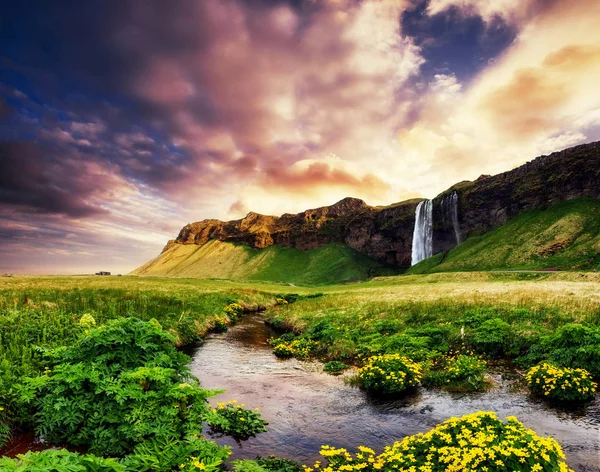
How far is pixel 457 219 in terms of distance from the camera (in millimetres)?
133625

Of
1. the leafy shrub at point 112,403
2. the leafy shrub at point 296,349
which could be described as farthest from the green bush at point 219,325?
the leafy shrub at point 112,403

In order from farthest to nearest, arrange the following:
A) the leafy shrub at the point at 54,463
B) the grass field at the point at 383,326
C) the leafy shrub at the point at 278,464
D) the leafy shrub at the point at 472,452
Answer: the grass field at the point at 383,326, the leafy shrub at the point at 278,464, the leafy shrub at the point at 472,452, the leafy shrub at the point at 54,463

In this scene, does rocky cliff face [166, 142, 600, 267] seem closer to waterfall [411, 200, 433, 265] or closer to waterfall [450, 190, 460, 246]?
waterfall [450, 190, 460, 246]

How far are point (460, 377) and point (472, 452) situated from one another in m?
8.44

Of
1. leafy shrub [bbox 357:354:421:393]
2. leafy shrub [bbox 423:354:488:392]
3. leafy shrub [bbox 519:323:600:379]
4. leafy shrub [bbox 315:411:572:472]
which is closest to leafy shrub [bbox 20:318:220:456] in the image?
leafy shrub [bbox 315:411:572:472]

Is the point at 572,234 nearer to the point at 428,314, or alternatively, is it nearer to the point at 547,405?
the point at 428,314

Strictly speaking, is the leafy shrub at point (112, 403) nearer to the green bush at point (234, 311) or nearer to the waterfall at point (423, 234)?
the green bush at point (234, 311)

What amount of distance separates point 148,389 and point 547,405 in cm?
1262

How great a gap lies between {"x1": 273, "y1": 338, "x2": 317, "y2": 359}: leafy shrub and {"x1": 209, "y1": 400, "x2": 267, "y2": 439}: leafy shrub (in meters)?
8.99

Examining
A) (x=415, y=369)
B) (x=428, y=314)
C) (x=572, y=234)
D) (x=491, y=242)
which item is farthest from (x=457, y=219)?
(x=415, y=369)

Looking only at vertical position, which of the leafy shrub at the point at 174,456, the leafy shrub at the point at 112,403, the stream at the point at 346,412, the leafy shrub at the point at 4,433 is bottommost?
the stream at the point at 346,412

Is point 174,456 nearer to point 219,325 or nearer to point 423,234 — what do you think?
point 219,325

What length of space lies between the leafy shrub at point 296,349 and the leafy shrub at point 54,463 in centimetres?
1571

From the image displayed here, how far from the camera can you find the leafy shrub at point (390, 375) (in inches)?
514
